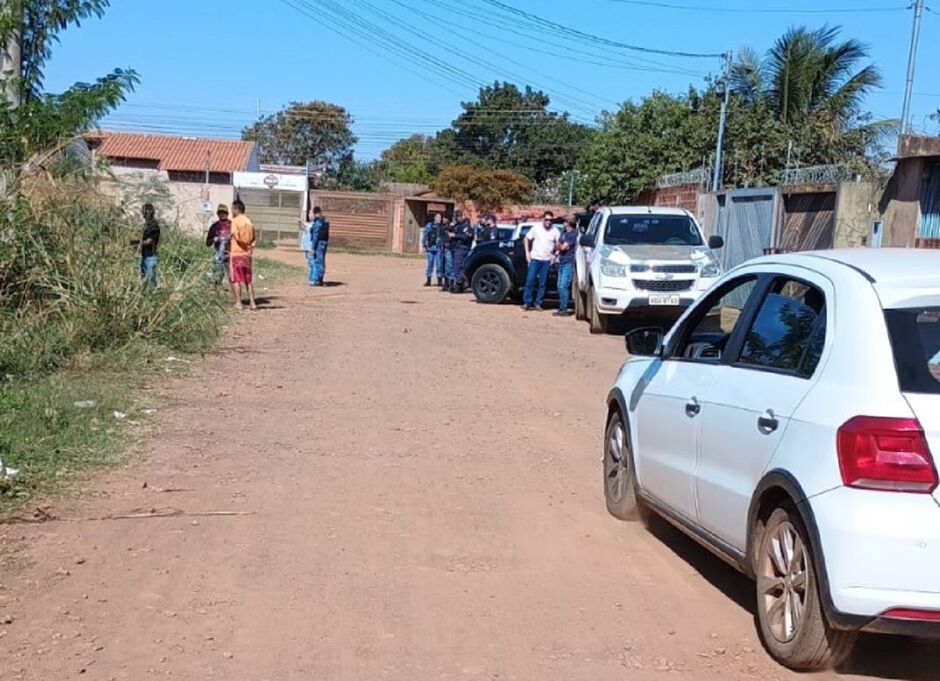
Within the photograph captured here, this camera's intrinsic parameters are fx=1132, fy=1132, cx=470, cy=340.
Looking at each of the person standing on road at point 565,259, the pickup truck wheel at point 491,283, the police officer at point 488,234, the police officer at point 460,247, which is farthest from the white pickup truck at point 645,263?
the police officer at point 460,247

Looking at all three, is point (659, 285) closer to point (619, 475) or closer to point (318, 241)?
point (318, 241)

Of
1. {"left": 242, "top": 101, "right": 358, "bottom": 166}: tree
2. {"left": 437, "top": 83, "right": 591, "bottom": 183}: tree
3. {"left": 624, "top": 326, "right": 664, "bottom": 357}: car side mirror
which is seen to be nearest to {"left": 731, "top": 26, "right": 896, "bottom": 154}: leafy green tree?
{"left": 624, "top": 326, "right": 664, "bottom": 357}: car side mirror

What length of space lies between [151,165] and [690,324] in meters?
55.4

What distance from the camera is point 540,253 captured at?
20547 mm

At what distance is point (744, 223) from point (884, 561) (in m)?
16.7

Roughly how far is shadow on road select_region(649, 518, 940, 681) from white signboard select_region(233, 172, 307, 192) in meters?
44.2

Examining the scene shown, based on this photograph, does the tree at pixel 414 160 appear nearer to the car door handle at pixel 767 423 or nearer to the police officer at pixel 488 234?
the police officer at pixel 488 234

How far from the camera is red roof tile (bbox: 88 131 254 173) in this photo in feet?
192

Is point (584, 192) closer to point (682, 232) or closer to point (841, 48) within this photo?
point (841, 48)

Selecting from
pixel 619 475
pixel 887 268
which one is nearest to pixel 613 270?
pixel 619 475

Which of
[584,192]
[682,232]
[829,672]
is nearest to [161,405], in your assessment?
[829,672]

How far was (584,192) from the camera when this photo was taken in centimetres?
4094

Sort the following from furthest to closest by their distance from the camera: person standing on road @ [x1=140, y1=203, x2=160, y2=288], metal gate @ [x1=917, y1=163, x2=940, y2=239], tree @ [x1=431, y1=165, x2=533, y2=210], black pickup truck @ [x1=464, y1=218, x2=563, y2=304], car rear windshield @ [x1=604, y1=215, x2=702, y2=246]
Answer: tree @ [x1=431, y1=165, x2=533, y2=210]
black pickup truck @ [x1=464, y1=218, x2=563, y2=304]
car rear windshield @ [x1=604, y1=215, x2=702, y2=246]
person standing on road @ [x1=140, y1=203, x2=160, y2=288]
metal gate @ [x1=917, y1=163, x2=940, y2=239]

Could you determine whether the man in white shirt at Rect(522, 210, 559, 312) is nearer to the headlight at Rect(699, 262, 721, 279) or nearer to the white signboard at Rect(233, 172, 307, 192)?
the headlight at Rect(699, 262, 721, 279)
